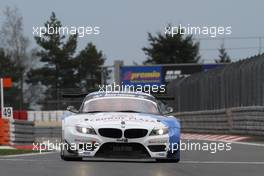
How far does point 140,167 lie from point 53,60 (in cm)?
7834

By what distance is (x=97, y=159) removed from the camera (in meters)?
A: 12.2

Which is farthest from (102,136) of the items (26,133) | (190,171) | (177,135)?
(26,133)

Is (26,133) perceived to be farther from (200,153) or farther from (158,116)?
(158,116)

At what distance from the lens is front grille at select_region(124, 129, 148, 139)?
1165cm

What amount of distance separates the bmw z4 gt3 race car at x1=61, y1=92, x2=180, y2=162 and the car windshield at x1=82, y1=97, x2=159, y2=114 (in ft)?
1.09

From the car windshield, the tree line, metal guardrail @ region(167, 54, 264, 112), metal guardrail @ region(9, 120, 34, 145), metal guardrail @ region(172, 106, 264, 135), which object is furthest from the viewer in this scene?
the tree line

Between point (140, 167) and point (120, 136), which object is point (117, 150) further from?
point (140, 167)

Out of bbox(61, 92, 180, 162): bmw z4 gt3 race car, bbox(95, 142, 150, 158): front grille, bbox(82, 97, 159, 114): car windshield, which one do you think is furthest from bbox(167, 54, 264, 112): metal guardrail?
bbox(95, 142, 150, 158): front grille

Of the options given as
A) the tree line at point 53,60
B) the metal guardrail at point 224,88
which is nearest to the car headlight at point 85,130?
the metal guardrail at point 224,88

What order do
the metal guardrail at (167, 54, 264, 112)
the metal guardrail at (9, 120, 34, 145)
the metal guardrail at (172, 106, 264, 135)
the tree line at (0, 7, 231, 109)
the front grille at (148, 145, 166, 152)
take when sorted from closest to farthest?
the front grille at (148, 145, 166, 152), the metal guardrail at (9, 120, 34, 145), the metal guardrail at (172, 106, 264, 135), the metal guardrail at (167, 54, 264, 112), the tree line at (0, 7, 231, 109)

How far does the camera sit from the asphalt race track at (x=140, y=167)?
44.3 ft

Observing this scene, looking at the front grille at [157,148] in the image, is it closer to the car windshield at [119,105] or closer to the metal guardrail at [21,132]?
the car windshield at [119,105]

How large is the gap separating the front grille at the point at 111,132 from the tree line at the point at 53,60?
6100 cm

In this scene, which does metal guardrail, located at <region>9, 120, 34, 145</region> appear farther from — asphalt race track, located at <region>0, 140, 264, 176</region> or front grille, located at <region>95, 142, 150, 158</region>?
front grille, located at <region>95, 142, 150, 158</region>
